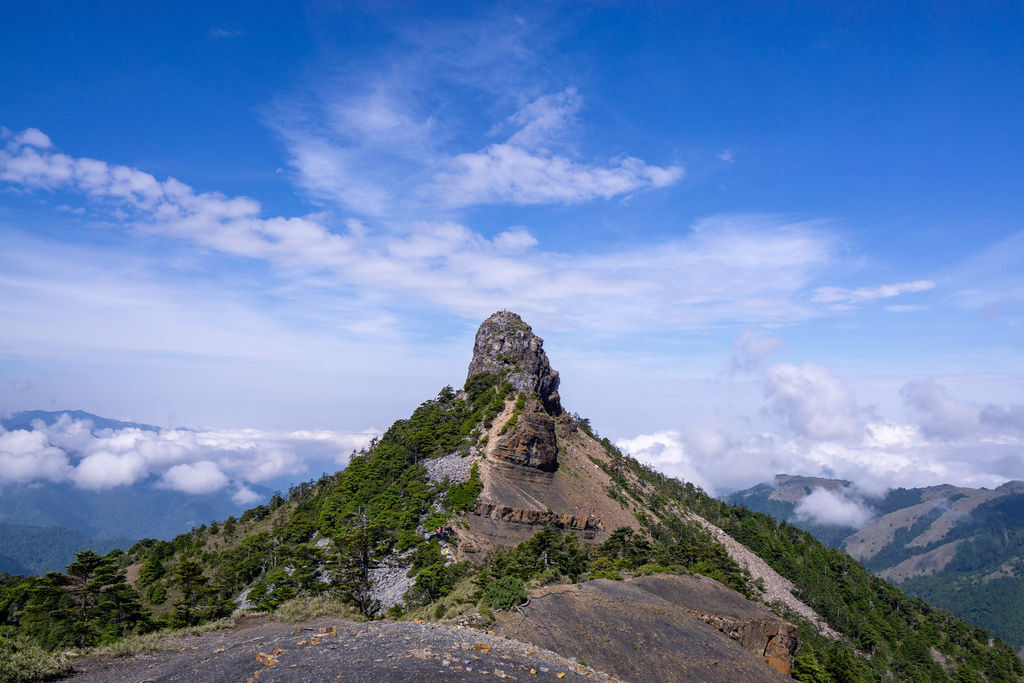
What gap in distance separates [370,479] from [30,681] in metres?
57.6

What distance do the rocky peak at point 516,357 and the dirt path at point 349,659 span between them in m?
65.6

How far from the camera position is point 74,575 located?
109 feet

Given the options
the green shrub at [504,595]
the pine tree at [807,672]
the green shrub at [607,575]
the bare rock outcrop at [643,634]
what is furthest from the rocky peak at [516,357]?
the green shrub at [504,595]

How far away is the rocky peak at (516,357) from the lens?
87.3 metres

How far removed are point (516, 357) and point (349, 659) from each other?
7445 cm

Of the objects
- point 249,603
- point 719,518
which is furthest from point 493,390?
point 719,518

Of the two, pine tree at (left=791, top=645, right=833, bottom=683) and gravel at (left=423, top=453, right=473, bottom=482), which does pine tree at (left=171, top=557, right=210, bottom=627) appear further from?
pine tree at (left=791, top=645, right=833, bottom=683)

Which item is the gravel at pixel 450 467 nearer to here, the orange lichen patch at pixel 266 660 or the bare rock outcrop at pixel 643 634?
the bare rock outcrop at pixel 643 634

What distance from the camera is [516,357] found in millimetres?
89625

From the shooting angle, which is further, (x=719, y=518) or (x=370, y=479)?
(x=719, y=518)

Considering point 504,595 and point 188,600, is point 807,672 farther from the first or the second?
point 188,600

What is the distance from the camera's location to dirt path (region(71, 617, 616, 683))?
48.0 feet

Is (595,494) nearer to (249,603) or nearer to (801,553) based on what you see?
(249,603)

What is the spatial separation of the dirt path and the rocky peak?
6562cm
